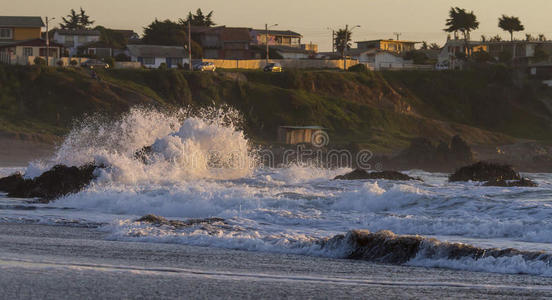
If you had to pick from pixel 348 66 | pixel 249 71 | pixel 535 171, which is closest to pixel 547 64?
pixel 348 66

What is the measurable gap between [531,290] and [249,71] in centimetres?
7184

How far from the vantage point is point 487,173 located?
32.3 metres

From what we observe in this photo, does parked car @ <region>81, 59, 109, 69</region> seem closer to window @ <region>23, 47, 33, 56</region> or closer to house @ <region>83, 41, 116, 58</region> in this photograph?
window @ <region>23, 47, 33, 56</region>

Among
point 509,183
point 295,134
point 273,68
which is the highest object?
point 273,68

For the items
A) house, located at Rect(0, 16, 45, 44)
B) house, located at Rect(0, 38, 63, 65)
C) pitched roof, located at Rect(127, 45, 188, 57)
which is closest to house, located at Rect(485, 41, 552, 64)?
pitched roof, located at Rect(127, 45, 188, 57)

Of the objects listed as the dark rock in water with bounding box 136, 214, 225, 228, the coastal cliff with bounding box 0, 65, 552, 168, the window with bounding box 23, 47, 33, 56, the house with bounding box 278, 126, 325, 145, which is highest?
the window with bounding box 23, 47, 33, 56

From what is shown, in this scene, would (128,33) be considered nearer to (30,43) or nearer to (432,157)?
(30,43)

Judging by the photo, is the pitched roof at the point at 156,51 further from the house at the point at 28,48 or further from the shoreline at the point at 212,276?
the shoreline at the point at 212,276

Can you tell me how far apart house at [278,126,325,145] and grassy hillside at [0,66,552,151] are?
1884mm

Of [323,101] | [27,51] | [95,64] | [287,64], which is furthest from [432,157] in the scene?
[27,51]

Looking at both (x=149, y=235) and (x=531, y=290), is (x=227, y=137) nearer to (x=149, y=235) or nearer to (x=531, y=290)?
(x=149, y=235)

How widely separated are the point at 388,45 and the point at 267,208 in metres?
119

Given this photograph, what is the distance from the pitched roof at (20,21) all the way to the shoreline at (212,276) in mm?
83894

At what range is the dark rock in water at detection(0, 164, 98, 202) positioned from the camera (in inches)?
1009
